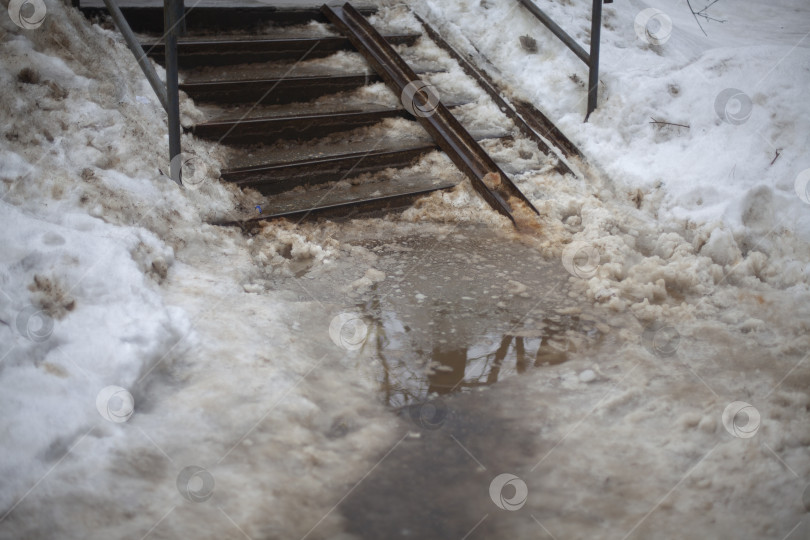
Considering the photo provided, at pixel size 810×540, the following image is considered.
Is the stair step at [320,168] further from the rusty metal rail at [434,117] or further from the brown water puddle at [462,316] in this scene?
the brown water puddle at [462,316]

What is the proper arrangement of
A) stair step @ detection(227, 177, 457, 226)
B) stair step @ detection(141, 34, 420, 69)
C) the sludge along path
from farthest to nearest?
stair step @ detection(141, 34, 420, 69), stair step @ detection(227, 177, 457, 226), the sludge along path

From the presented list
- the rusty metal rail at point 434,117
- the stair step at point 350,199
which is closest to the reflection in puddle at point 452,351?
the stair step at point 350,199

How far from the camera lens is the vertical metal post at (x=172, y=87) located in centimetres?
364

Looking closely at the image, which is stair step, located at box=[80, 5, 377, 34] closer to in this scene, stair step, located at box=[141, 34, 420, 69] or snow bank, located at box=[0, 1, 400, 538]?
stair step, located at box=[141, 34, 420, 69]

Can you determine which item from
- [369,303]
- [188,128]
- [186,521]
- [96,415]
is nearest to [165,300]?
[96,415]

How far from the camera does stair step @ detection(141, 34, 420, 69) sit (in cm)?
471

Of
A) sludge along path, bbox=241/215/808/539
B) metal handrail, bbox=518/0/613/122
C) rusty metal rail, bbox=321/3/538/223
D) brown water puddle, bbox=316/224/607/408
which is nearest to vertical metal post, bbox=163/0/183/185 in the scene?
sludge along path, bbox=241/215/808/539

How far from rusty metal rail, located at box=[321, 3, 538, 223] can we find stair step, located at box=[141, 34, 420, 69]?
0.73 feet

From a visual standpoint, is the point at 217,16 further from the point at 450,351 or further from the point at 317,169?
the point at 450,351

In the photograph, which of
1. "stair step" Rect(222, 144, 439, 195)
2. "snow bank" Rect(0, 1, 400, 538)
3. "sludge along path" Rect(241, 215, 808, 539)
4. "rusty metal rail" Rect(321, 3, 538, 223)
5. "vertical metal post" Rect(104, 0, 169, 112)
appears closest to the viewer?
"snow bank" Rect(0, 1, 400, 538)

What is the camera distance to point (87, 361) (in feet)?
8.29

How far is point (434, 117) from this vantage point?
16.5 feet

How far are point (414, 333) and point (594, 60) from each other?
2.94m

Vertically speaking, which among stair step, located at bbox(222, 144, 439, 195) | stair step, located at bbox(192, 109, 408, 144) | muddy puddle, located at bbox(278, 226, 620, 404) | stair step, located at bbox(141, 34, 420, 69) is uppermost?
stair step, located at bbox(141, 34, 420, 69)
